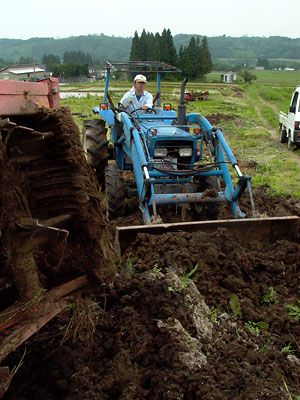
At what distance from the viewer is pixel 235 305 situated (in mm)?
4891

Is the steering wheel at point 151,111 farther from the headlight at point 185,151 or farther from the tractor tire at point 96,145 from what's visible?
the headlight at point 185,151

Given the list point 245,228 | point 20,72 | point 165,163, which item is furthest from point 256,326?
point 20,72

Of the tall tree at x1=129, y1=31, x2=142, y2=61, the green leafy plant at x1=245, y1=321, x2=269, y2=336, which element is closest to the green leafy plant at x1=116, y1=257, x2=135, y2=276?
the green leafy plant at x1=245, y1=321, x2=269, y2=336

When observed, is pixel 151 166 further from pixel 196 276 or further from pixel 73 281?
pixel 73 281

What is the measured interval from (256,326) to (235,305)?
0.33 meters

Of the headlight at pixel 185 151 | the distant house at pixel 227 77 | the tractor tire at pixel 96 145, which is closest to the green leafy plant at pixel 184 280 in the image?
the headlight at pixel 185 151

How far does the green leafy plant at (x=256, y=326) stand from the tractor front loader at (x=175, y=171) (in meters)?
1.84

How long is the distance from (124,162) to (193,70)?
62.9m

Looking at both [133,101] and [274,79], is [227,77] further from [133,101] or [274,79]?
[133,101]

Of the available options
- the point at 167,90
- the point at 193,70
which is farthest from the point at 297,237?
the point at 193,70

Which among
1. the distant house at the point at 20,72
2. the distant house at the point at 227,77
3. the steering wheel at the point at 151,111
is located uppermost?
the distant house at the point at 20,72

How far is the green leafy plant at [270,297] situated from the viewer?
16.8 feet

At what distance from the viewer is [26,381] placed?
141 inches

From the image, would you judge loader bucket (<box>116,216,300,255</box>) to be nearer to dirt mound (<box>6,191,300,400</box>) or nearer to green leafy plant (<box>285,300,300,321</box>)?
dirt mound (<box>6,191,300,400</box>)
